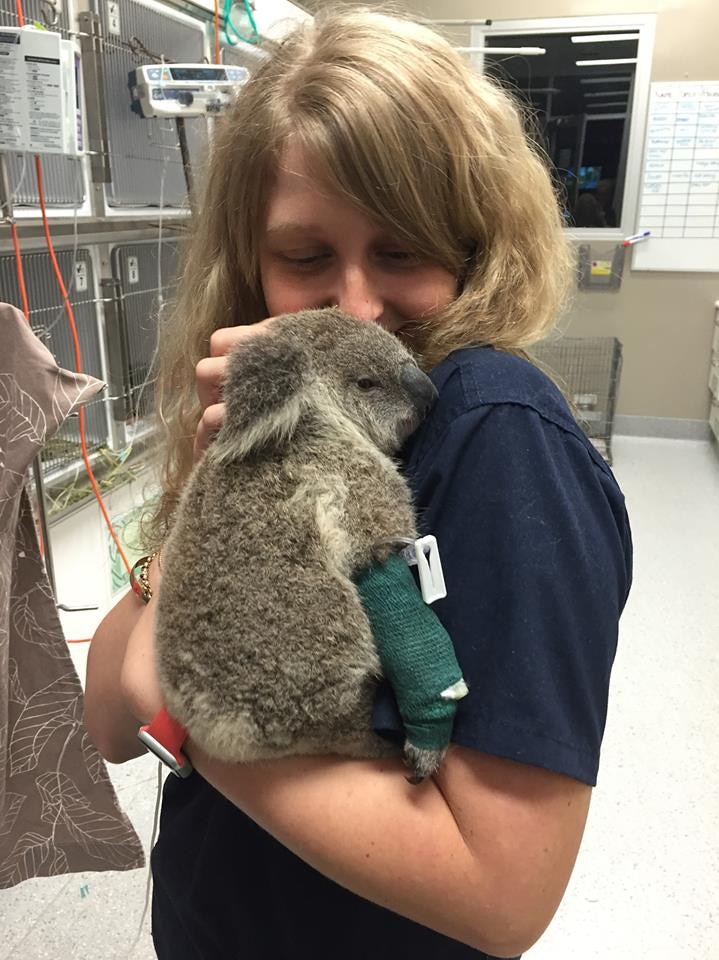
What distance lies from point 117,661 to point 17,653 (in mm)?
718

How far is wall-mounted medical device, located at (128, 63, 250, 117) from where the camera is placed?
82.4 inches

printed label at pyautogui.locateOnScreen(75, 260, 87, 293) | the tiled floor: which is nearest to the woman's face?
printed label at pyautogui.locateOnScreen(75, 260, 87, 293)

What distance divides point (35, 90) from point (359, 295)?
1182 mm

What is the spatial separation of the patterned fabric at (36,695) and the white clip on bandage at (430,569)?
992 mm

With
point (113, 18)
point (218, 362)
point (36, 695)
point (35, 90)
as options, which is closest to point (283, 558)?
point (218, 362)

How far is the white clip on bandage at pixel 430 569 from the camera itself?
0.59 m

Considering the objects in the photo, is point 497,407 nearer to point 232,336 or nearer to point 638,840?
point 232,336

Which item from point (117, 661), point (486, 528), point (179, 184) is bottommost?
point (117, 661)

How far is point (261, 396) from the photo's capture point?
2.26 ft

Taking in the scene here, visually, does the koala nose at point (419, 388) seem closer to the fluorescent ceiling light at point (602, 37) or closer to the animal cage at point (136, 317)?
the animal cage at point (136, 317)

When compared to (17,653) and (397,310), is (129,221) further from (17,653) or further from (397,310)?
(397,310)

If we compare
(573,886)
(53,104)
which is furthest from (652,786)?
(53,104)

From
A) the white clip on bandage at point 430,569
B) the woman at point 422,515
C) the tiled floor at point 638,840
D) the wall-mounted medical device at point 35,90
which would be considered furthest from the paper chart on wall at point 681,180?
the white clip on bandage at point 430,569

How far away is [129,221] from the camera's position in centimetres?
238
